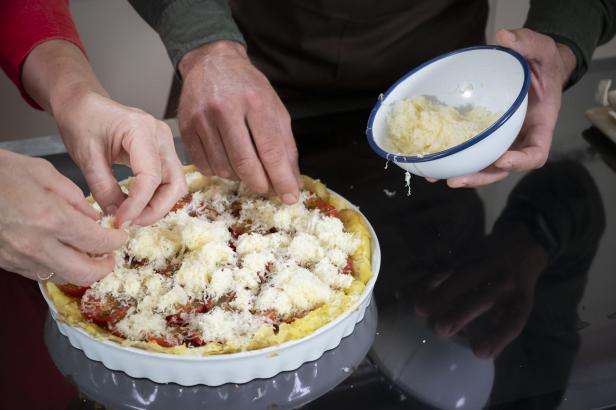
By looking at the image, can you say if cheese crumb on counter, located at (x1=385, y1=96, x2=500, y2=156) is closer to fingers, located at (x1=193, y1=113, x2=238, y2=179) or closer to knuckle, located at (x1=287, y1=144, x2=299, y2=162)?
knuckle, located at (x1=287, y1=144, x2=299, y2=162)

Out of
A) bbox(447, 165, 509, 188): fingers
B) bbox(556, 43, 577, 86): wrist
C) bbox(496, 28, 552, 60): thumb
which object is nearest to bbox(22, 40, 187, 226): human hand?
bbox(447, 165, 509, 188): fingers

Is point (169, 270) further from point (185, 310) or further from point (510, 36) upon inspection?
point (510, 36)

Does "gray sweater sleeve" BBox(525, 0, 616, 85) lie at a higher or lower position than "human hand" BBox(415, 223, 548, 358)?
higher

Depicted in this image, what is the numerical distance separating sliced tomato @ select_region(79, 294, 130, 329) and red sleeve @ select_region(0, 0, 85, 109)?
469 mm

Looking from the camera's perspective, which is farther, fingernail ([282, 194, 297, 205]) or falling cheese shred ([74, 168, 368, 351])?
fingernail ([282, 194, 297, 205])

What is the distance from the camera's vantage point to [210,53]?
122cm

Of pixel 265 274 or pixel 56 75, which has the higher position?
pixel 56 75

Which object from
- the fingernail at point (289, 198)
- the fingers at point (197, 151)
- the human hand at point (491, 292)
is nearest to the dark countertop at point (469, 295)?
the human hand at point (491, 292)

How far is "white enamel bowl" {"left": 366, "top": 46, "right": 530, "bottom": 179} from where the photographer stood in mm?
1018

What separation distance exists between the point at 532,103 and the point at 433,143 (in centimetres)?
26

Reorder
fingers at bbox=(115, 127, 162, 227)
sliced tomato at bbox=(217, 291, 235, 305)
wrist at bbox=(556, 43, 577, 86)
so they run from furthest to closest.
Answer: wrist at bbox=(556, 43, 577, 86)
sliced tomato at bbox=(217, 291, 235, 305)
fingers at bbox=(115, 127, 162, 227)

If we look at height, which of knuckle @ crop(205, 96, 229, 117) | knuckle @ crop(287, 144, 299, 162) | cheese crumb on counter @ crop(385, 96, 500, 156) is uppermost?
knuckle @ crop(205, 96, 229, 117)

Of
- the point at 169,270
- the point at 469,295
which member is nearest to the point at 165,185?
the point at 169,270

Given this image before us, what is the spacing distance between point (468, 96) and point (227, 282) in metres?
0.55
